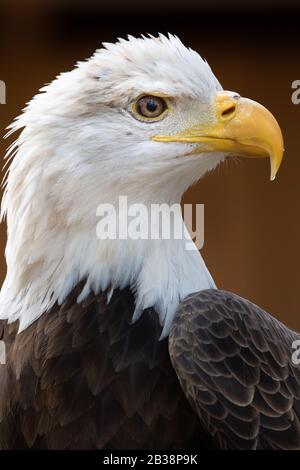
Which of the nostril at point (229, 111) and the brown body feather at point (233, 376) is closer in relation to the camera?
the brown body feather at point (233, 376)

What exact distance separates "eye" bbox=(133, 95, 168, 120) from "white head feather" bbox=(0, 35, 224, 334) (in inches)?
0.9

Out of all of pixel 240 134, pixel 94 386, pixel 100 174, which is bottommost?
pixel 94 386

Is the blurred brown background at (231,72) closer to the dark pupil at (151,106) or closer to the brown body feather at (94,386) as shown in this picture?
the dark pupil at (151,106)

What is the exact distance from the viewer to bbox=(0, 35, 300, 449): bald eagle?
2.66m

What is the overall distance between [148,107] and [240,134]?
11.2 inches

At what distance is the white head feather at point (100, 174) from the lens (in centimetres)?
276

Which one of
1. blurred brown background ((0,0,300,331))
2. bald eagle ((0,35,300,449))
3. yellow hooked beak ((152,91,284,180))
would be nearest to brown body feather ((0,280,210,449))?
bald eagle ((0,35,300,449))

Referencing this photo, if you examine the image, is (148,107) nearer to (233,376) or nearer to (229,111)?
(229,111)

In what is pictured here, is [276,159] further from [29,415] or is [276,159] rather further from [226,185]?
[226,185]

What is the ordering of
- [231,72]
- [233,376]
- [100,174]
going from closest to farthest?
[233,376], [100,174], [231,72]

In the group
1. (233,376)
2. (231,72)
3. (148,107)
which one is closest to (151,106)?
(148,107)

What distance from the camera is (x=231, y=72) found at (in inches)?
243

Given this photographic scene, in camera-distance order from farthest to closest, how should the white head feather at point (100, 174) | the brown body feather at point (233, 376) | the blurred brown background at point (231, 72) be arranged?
the blurred brown background at point (231, 72) → the white head feather at point (100, 174) → the brown body feather at point (233, 376)

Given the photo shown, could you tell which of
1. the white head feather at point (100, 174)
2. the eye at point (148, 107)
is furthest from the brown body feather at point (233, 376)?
the eye at point (148, 107)
